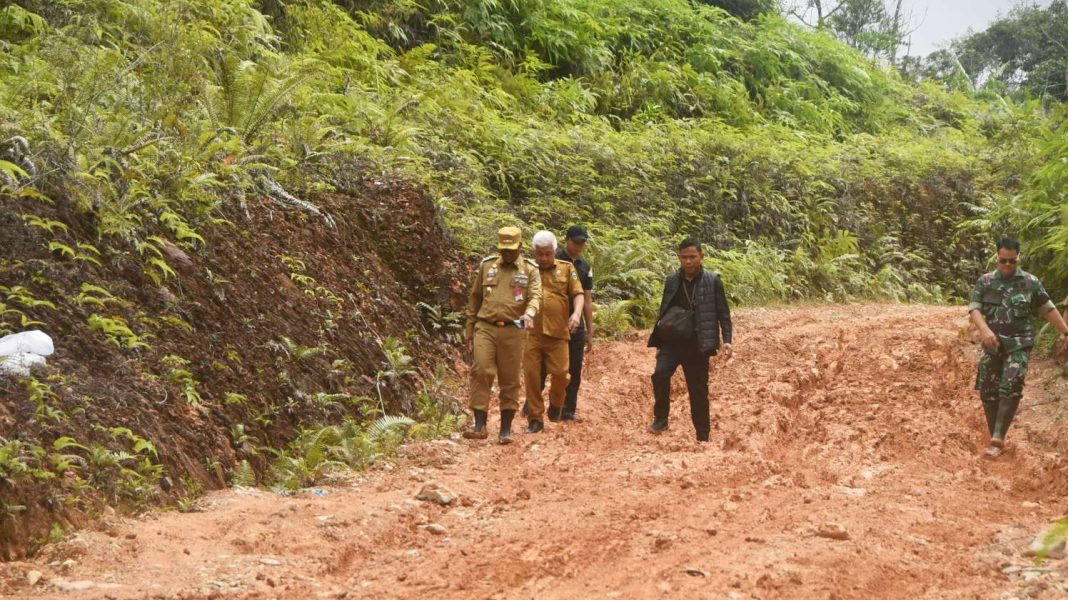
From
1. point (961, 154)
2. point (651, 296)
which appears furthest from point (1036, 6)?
point (651, 296)

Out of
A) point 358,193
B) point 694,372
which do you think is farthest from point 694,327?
point 358,193

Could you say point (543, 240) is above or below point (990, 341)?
above

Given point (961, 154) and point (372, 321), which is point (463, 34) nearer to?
point (372, 321)

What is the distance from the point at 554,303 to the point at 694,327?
51.2 inches

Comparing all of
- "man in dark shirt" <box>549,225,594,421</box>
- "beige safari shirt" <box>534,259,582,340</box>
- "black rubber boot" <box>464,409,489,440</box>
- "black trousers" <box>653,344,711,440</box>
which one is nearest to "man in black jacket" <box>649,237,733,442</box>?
"black trousers" <box>653,344,711,440</box>

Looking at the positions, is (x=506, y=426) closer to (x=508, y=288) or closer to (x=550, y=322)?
(x=550, y=322)

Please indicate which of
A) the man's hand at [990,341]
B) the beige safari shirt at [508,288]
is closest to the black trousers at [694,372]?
the beige safari shirt at [508,288]

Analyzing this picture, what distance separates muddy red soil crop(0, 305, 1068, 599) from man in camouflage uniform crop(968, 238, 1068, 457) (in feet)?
1.14

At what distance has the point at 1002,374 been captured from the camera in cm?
830

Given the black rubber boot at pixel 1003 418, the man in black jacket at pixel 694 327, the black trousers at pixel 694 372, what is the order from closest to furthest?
1. the black rubber boot at pixel 1003 418
2. the man in black jacket at pixel 694 327
3. the black trousers at pixel 694 372

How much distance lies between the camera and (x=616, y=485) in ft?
23.0

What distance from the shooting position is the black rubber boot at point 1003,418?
818cm

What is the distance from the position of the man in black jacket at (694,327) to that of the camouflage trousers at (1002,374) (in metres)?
2.13

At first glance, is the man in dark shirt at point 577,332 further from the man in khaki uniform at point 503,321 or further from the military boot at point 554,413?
the man in khaki uniform at point 503,321
